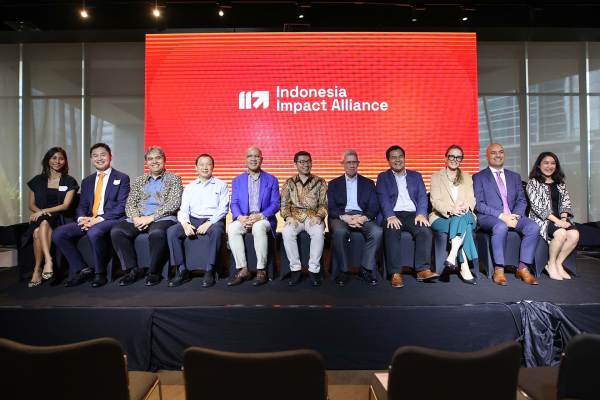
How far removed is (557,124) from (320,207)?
5.07 meters

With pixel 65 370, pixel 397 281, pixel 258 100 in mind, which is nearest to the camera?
pixel 65 370

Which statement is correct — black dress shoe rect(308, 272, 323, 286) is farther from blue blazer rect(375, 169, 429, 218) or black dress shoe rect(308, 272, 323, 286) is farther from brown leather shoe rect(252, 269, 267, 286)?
blue blazer rect(375, 169, 429, 218)

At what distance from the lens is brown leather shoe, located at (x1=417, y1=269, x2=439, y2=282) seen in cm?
346

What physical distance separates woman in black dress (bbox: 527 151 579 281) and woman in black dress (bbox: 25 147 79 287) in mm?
4457

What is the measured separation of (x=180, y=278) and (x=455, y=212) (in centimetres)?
249

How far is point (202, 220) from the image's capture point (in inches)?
150

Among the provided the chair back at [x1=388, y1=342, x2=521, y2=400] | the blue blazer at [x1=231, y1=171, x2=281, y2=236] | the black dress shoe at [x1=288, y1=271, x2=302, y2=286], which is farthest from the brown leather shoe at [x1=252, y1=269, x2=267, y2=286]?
the chair back at [x1=388, y1=342, x2=521, y2=400]

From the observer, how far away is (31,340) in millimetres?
2736

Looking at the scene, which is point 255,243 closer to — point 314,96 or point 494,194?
point 494,194

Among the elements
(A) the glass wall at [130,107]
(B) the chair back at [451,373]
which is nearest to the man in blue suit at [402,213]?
(B) the chair back at [451,373]

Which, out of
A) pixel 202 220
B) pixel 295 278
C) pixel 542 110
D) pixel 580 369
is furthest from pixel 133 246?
pixel 542 110

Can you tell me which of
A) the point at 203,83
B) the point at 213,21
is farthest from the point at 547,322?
the point at 213,21

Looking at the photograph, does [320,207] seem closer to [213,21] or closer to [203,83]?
[203,83]

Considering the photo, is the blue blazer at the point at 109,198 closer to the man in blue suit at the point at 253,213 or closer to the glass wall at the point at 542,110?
the man in blue suit at the point at 253,213
